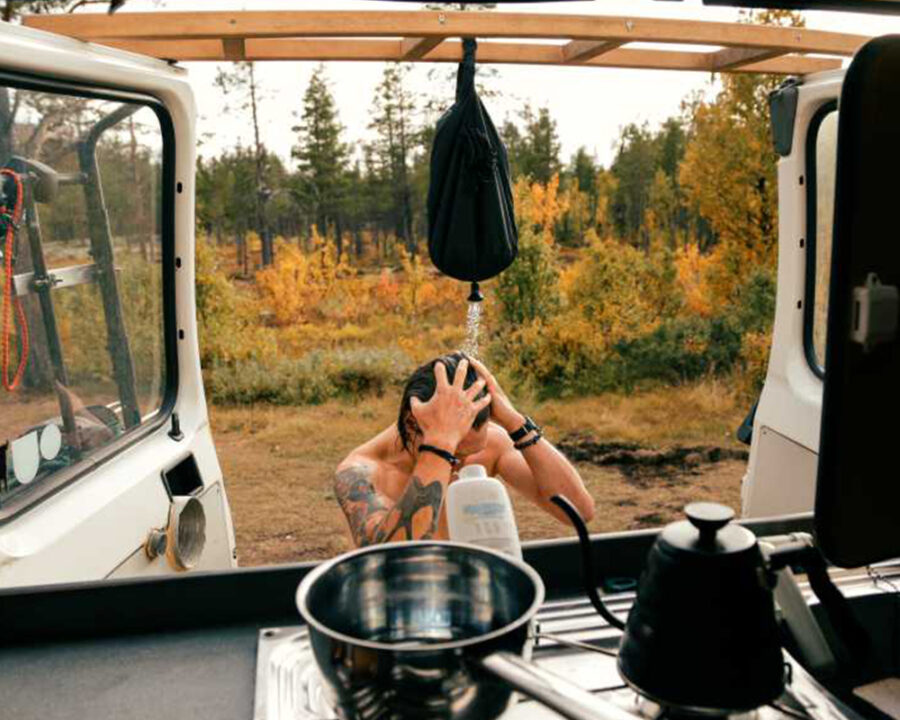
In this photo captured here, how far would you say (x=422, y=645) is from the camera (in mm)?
755

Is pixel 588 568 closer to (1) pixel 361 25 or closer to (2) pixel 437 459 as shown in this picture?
(2) pixel 437 459

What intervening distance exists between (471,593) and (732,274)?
9.98m

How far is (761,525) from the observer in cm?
124

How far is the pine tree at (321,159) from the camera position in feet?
40.5

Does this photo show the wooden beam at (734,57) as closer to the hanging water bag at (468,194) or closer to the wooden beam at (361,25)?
the wooden beam at (361,25)

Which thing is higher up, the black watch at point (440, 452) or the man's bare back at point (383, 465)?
the black watch at point (440, 452)

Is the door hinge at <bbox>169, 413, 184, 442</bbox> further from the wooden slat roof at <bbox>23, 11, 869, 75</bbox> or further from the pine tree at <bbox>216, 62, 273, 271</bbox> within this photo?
the pine tree at <bbox>216, 62, 273, 271</bbox>

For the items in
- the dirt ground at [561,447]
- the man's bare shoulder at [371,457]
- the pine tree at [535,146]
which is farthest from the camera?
the pine tree at [535,146]

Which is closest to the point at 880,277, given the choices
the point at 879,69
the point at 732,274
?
the point at 879,69

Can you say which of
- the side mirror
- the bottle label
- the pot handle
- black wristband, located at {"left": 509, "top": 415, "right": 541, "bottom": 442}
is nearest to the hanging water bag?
black wristband, located at {"left": 509, "top": 415, "right": 541, "bottom": 442}

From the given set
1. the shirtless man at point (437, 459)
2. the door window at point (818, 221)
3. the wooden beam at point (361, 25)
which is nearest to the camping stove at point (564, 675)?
the shirtless man at point (437, 459)

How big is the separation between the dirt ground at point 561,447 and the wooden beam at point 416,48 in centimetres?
478

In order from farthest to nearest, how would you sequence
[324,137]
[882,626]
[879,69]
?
1. [324,137]
2. [882,626]
3. [879,69]

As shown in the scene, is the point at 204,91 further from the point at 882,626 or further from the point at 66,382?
the point at 882,626
